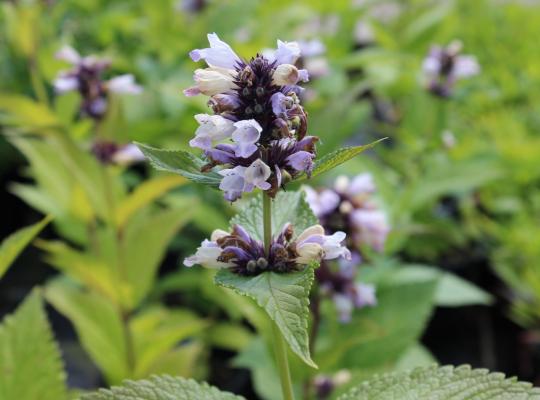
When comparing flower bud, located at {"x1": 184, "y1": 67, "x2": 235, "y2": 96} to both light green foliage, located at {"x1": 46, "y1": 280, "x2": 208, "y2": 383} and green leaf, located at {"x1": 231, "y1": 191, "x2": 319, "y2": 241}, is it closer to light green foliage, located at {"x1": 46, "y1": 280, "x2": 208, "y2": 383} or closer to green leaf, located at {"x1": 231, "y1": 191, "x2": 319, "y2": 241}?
green leaf, located at {"x1": 231, "y1": 191, "x2": 319, "y2": 241}

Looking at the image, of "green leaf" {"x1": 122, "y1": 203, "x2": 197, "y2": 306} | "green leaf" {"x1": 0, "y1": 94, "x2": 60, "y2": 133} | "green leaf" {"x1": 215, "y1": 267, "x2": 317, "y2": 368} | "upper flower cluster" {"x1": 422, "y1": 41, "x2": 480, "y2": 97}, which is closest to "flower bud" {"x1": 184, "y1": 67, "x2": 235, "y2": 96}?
"green leaf" {"x1": 215, "y1": 267, "x2": 317, "y2": 368}

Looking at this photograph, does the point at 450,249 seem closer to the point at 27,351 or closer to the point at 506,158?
the point at 506,158

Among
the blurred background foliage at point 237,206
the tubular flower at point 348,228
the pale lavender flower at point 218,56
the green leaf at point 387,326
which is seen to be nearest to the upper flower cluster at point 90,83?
the blurred background foliage at point 237,206

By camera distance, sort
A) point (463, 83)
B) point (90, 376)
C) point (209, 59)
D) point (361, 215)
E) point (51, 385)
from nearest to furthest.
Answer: point (209, 59)
point (51, 385)
point (361, 215)
point (90, 376)
point (463, 83)

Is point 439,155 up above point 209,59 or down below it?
above

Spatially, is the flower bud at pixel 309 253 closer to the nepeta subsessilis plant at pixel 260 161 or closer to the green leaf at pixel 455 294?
the nepeta subsessilis plant at pixel 260 161

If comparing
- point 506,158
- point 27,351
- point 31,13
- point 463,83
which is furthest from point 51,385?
point 463,83

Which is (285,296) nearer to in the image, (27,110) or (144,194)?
(144,194)
